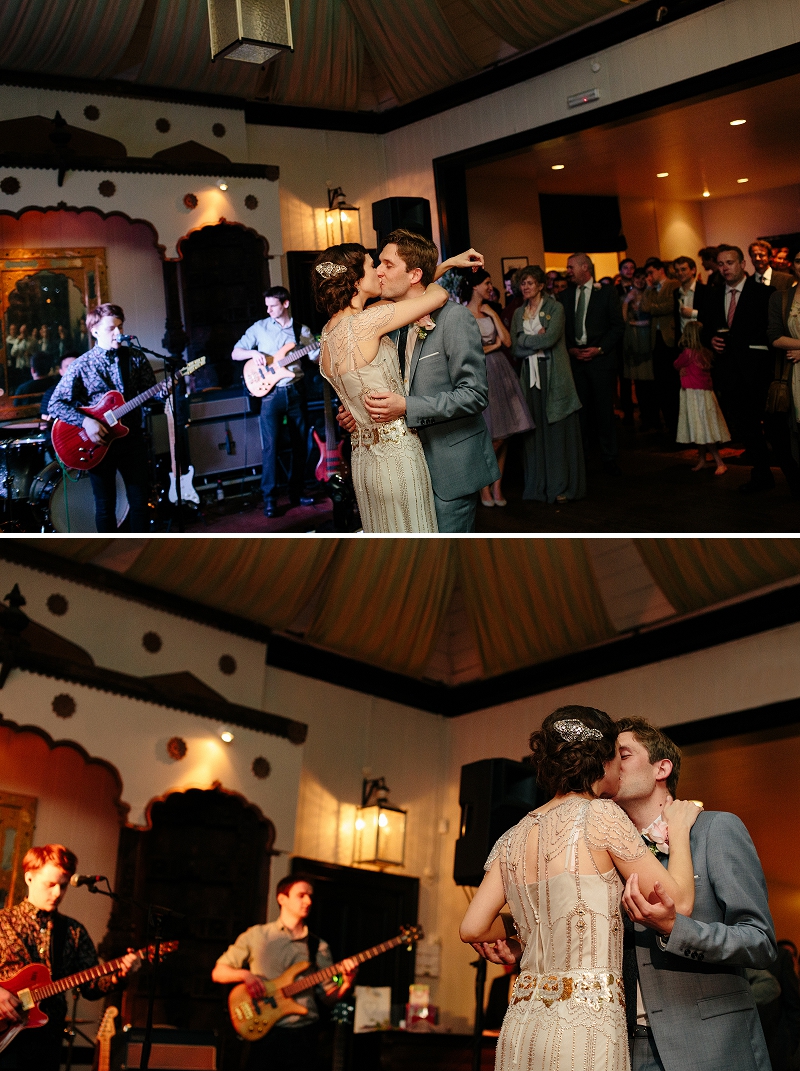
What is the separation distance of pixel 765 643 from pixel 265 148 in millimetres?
6363

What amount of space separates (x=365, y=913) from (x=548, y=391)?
15.4 feet

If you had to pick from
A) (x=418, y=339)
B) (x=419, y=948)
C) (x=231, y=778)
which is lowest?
(x=419, y=948)

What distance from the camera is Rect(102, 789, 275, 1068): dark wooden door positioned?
7375 mm

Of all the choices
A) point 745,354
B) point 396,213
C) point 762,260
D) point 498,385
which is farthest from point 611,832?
point 762,260

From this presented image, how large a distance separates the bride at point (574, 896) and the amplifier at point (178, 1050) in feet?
12.9

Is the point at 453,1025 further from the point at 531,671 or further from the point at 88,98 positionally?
the point at 88,98

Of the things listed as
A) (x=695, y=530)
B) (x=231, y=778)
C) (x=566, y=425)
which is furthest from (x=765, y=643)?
(x=231, y=778)

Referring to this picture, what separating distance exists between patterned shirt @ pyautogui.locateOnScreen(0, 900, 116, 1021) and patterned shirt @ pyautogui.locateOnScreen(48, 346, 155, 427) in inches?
138

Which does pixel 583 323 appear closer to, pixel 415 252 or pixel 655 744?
pixel 415 252

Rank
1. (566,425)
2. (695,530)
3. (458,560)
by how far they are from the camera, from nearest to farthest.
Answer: (695,530), (566,425), (458,560)

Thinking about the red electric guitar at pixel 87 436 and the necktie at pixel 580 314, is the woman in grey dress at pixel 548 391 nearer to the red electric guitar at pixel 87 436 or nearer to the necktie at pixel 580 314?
the necktie at pixel 580 314

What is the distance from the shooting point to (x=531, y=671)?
931 centimetres

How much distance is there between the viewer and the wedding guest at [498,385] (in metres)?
7.16

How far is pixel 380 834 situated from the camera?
Answer: 883 centimetres
